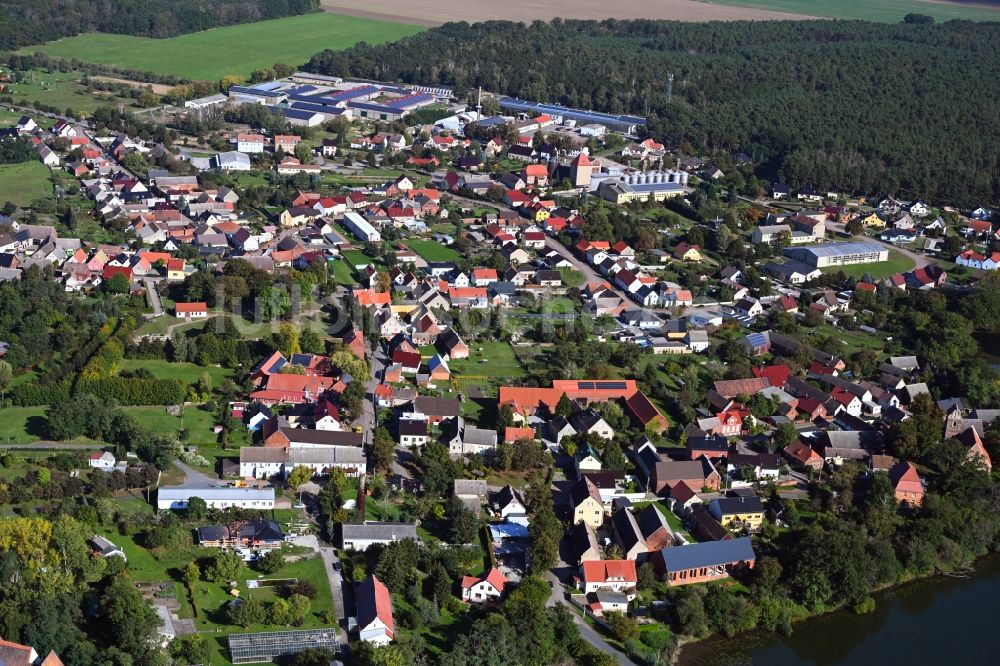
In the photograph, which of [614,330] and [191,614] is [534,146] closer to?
[614,330]

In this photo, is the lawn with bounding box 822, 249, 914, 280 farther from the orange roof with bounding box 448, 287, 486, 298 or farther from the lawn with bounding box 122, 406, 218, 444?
the lawn with bounding box 122, 406, 218, 444

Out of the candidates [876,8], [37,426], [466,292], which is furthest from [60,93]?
[876,8]

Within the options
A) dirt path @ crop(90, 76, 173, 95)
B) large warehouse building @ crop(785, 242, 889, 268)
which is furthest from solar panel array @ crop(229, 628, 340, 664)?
dirt path @ crop(90, 76, 173, 95)

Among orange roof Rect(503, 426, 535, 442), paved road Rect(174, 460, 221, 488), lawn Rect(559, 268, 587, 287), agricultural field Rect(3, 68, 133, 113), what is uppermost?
agricultural field Rect(3, 68, 133, 113)

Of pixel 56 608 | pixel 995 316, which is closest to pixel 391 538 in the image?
pixel 56 608

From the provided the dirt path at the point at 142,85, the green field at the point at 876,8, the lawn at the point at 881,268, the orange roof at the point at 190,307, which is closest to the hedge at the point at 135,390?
the orange roof at the point at 190,307

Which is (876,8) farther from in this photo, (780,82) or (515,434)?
(515,434)

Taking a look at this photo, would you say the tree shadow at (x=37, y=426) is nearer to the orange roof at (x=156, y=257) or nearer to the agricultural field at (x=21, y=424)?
the agricultural field at (x=21, y=424)
